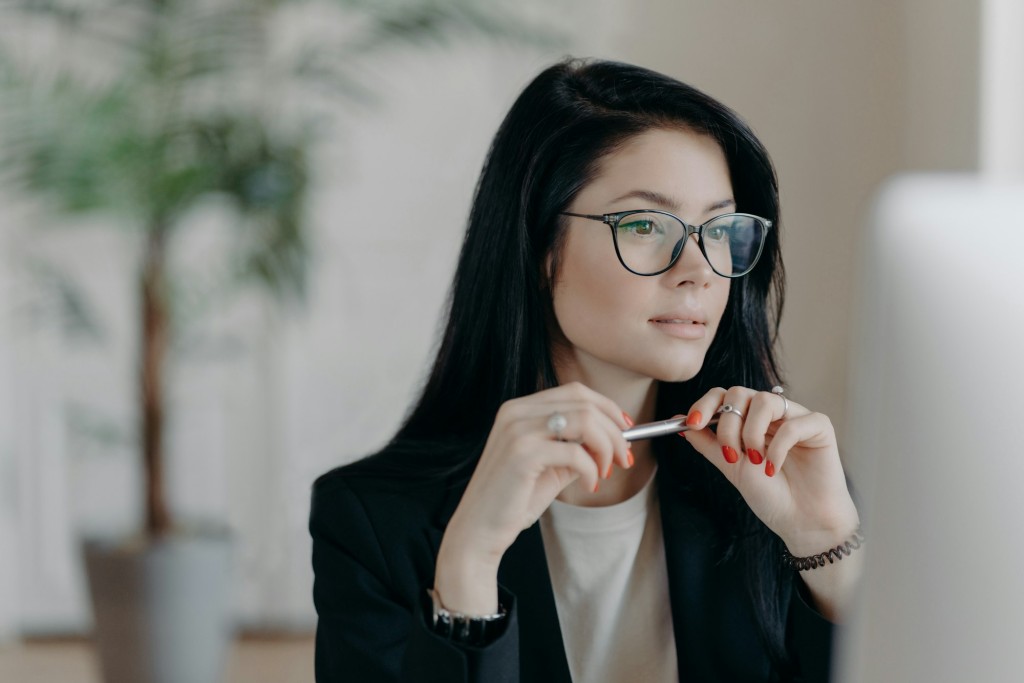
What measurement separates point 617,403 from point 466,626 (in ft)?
1.26

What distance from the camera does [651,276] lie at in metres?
1.09

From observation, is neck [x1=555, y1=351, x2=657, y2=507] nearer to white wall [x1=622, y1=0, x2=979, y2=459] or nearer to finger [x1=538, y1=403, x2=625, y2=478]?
finger [x1=538, y1=403, x2=625, y2=478]

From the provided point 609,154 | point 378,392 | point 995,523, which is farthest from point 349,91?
point 995,523

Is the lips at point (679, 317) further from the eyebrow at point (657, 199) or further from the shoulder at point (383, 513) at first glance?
the shoulder at point (383, 513)

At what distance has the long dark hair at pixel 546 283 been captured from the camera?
3.80 ft

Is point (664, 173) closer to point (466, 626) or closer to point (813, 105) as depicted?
point (466, 626)

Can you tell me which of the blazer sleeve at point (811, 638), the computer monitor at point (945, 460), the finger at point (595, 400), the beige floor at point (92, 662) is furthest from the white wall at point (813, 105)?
the computer monitor at point (945, 460)

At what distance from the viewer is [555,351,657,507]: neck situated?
120 cm

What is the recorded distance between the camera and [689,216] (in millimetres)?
1093

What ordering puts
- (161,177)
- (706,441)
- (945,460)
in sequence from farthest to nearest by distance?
(161,177), (706,441), (945,460)

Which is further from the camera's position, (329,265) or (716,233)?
(329,265)

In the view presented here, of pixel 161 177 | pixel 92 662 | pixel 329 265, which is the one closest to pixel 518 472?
pixel 161 177

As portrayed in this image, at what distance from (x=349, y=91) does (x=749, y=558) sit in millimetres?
2094

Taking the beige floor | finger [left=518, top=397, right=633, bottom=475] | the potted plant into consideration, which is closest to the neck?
finger [left=518, top=397, right=633, bottom=475]
